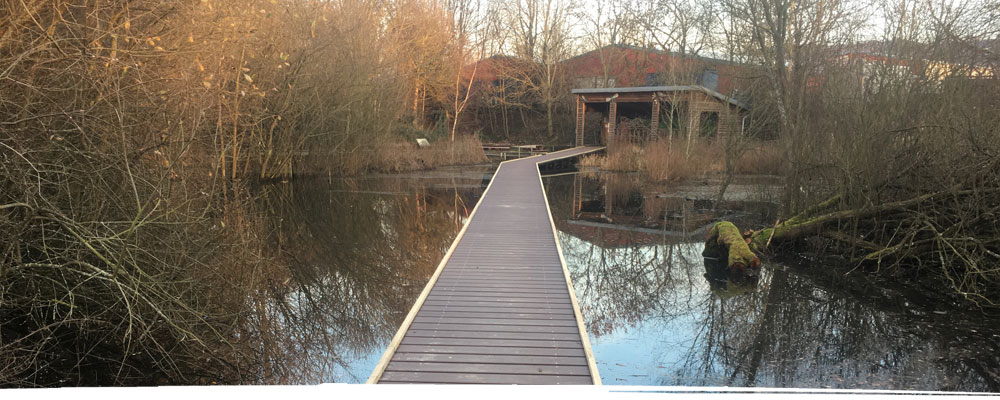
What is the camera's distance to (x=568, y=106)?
3203 cm

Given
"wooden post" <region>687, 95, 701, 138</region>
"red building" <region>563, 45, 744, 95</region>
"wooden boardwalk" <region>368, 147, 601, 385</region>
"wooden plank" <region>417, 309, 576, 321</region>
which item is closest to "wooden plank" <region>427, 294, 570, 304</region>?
"wooden boardwalk" <region>368, 147, 601, 385</region>

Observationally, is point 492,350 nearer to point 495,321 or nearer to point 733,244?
point 495,321

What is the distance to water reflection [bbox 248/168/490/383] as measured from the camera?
552 centimetres

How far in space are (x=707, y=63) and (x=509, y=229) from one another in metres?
17.7

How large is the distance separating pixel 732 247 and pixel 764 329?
2.49m

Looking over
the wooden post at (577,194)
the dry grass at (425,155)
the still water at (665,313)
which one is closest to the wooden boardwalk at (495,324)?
the still water at (665,313)

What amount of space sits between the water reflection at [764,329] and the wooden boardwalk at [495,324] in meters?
0.64

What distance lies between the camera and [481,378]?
4.03 m

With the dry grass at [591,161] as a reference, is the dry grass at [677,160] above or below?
above

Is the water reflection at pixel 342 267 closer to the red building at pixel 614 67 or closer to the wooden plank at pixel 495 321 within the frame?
the wooden plank at pixel 495 321

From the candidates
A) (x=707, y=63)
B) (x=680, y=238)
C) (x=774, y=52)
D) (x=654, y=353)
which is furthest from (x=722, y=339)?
(x=707, y=63)

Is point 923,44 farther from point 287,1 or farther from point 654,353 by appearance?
point 287,1

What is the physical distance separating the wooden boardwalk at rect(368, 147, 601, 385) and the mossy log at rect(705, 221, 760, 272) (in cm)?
243

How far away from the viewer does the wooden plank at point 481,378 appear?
13.0 feet
